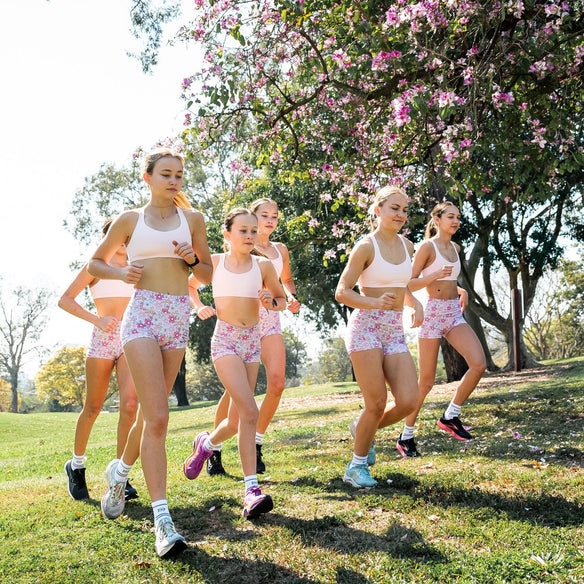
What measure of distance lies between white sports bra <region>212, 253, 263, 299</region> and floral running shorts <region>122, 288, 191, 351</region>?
1.01 metres

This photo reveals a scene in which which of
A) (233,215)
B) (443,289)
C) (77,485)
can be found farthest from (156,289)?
(443,289)

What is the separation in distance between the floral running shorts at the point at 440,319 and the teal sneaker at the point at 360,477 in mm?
2041

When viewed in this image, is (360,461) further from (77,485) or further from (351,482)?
(77,485)

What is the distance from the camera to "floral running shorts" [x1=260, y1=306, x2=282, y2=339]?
6457 millimetres

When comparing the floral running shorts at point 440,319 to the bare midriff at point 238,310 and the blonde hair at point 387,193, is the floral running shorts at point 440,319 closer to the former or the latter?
the blonde hair at point 387,193

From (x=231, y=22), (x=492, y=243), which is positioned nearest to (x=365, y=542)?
(x=231, y=22)

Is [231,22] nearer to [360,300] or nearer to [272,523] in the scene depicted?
[360,300]

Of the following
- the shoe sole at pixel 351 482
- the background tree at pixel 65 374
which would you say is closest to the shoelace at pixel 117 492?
the shoe sole at pixel 351 482

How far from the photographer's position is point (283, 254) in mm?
7000

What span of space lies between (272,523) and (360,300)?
1.88 m

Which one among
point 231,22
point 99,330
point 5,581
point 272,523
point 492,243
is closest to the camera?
point 5,581

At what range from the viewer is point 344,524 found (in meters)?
4.45

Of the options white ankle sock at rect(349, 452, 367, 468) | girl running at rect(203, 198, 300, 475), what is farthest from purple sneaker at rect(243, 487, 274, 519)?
girl running at rect(203, 198, 300, 475)

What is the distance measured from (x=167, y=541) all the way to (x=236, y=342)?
179 cm
